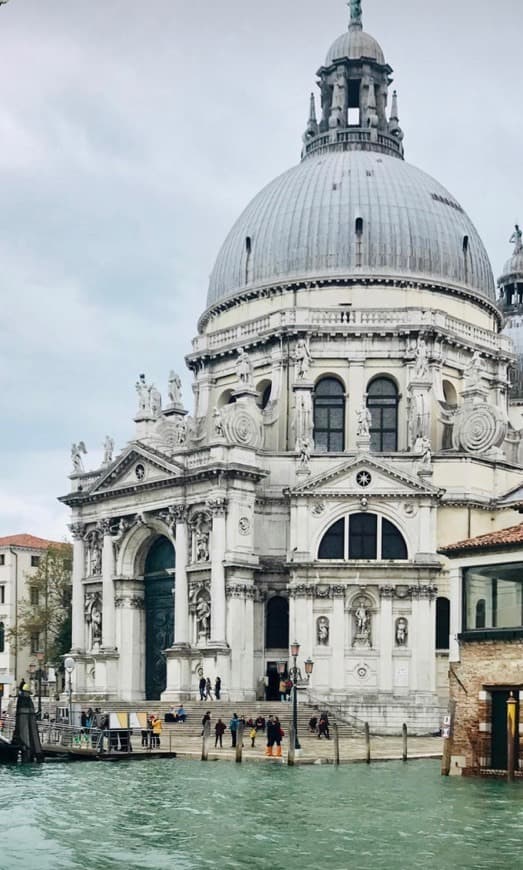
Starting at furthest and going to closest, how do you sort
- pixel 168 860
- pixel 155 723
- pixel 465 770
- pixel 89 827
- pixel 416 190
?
pixel 416 190
pixel 155 723
pixel 465 770
pixel 89 827
pixel 168 860

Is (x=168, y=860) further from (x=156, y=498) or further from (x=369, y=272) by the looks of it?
(x=369, y=272)

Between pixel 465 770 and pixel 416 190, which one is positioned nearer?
pixel 465 770

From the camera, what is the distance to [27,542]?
96.8 meters

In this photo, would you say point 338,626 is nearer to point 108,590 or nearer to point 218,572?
point 218,572

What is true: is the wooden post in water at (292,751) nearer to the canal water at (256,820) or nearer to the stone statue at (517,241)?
the canal water at (256,820)

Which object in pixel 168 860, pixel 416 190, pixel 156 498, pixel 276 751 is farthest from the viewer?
pixel 416 190

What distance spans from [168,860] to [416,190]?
5185 centimetres

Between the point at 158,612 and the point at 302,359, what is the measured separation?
12.8 m

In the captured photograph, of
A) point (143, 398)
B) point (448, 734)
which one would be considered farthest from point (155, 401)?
point (448, 734)

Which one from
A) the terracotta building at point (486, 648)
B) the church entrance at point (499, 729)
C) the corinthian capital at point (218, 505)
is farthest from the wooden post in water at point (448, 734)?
the corinthian capital at point (218, 505)

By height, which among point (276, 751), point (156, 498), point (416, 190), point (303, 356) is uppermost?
point (416, 190)

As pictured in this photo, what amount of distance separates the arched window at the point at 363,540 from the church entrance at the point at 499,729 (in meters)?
25.7

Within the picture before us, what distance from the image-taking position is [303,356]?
68.5 meters

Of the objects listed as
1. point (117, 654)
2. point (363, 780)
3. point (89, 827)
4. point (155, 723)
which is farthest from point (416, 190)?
point (89, 827)
